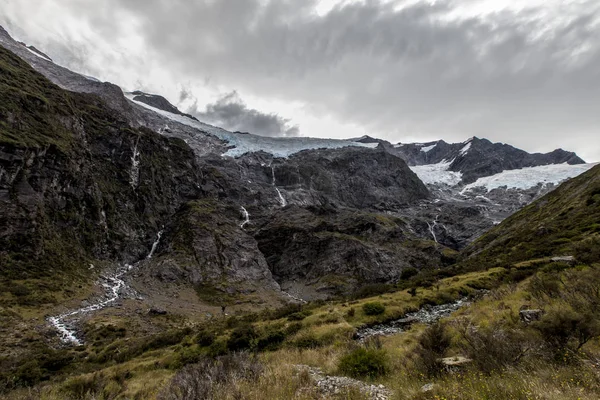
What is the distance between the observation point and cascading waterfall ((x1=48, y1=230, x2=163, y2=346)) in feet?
178

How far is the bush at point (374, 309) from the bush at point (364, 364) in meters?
18.9

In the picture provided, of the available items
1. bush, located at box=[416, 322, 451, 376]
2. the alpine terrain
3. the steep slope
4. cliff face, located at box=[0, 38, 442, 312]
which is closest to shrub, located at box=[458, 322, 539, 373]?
the alpine terrain

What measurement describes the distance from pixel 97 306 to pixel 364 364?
3153 inches

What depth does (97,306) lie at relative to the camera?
7369 centimetres

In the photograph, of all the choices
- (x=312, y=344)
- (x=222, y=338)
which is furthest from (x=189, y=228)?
(x=312, y=344)

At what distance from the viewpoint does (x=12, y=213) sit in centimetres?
8738

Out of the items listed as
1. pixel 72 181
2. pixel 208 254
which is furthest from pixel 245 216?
pixel 72 181

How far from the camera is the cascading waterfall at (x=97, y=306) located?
54.2 metres

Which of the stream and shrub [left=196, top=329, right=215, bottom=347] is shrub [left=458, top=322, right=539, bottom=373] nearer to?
the stream

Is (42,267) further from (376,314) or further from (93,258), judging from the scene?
(376,314)

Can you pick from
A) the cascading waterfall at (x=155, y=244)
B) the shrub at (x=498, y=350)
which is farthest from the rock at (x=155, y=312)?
the shrub at (x=498, y=350)

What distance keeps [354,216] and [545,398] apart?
170362mm

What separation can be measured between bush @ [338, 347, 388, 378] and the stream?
11732 millimetres

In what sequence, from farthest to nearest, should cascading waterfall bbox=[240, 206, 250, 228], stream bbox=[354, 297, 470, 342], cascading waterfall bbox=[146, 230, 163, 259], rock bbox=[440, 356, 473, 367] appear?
cascading waterfall bbox=[240, 206, 250, 228]
cascading waterfall bbox=[146, 230, 163, 259]
stream bbox=[354, 297, 470, 342]
rock bbox=[440, 356, 473, 367]
